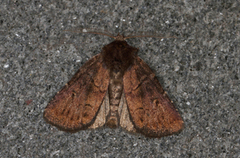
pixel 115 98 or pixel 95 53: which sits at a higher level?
pixel 95 53

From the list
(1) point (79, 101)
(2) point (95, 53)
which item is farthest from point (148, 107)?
(2) point (95, 53)

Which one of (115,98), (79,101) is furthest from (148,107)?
(79,101)

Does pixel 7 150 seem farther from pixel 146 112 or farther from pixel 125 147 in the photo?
pixel 146 112

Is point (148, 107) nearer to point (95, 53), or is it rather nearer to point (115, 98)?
point (115, 98)

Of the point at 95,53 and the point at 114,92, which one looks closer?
the point at 114,92

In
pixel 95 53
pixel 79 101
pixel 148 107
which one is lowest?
pixel 148 107

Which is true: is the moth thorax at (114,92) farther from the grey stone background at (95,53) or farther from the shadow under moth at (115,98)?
the grey stone background at (95,53)
